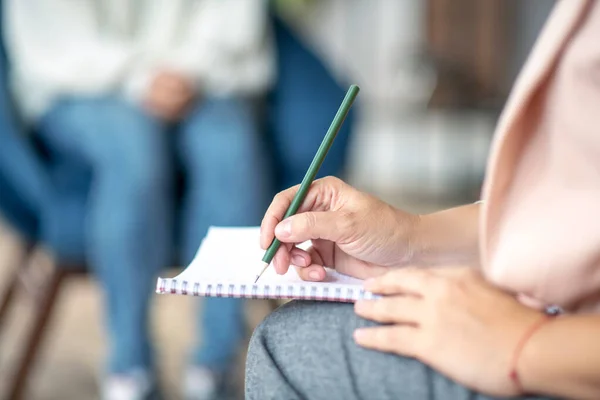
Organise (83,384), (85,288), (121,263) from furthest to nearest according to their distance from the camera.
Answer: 1. (85,288)
2. (83,384)
3. (121,263)

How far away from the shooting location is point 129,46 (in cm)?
146

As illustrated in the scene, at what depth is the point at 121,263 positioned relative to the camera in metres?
1.27

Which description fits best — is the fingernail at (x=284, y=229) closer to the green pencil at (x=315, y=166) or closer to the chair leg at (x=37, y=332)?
the green pencil at (x=315, y=166)

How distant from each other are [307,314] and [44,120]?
3.30 feet

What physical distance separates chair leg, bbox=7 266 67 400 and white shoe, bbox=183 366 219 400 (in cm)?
27

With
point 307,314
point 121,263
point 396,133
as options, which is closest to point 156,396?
point 121,263

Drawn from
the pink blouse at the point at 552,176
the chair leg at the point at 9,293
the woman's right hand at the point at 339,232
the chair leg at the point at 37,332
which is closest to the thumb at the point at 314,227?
the woman's right hand at the point at 339,232

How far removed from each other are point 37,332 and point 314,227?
100 centimetres

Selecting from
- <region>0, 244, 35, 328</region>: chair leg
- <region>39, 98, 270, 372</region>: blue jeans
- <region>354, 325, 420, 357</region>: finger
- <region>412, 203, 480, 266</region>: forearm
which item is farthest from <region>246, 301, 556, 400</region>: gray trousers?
<region>0, 244, 35, 328</region>: chair leg

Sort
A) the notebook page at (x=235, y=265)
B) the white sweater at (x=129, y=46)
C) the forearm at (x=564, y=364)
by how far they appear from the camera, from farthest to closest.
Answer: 1. the white sweater at (x=129, y=46)
2. the notebook page at (x=235, y=265)
3. the forearm at (x=564, y=364)

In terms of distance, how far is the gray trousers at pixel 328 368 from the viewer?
0.44 m

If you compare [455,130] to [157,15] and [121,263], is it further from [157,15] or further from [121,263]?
[121,263]

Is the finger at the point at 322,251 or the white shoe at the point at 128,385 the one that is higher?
the finger at the point at 322,251

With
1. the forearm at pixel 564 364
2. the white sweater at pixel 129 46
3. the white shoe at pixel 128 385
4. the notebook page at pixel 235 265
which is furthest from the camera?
the white sweater at pixel 129 46
